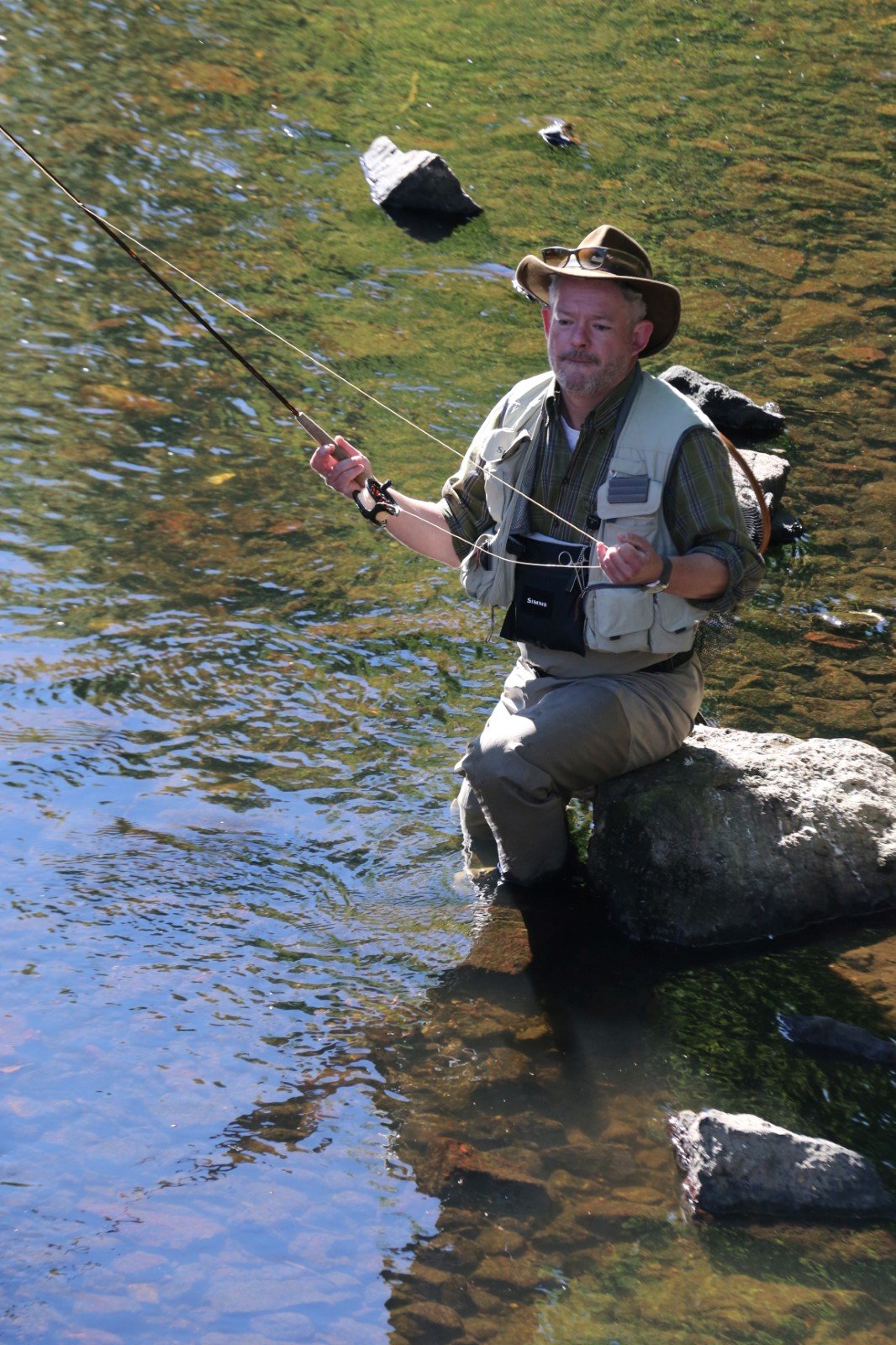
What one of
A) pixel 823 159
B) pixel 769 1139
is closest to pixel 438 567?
pixel 769 1139

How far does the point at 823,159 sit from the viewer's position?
11.3 m

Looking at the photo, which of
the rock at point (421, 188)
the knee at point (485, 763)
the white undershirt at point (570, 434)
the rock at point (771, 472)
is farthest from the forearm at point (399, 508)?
the rock at point (421, 188)

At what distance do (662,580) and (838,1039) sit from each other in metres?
1.18

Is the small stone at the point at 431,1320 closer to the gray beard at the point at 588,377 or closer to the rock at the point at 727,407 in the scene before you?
the gray beard at the point at 588,377

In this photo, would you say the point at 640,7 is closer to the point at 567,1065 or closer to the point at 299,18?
the point at 299,18

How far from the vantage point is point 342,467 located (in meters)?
4.11

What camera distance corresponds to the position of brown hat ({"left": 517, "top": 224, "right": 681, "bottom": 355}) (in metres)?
3.82

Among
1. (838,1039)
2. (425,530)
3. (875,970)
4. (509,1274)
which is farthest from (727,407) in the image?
(509,1274)

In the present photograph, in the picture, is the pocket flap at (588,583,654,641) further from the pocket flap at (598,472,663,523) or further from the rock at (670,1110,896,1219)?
the rock at (670,1110,896,1219)

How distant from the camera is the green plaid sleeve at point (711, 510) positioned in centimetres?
381

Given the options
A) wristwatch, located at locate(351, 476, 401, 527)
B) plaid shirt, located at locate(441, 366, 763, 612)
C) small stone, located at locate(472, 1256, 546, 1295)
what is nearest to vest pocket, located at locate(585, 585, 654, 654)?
plaid shirt, located at locate(441, 366, 763, 612)

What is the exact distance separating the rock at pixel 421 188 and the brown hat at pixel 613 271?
5769mm

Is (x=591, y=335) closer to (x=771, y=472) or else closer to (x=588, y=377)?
(x=588, y=377)

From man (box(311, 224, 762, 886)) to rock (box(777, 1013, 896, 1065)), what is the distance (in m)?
0.81
